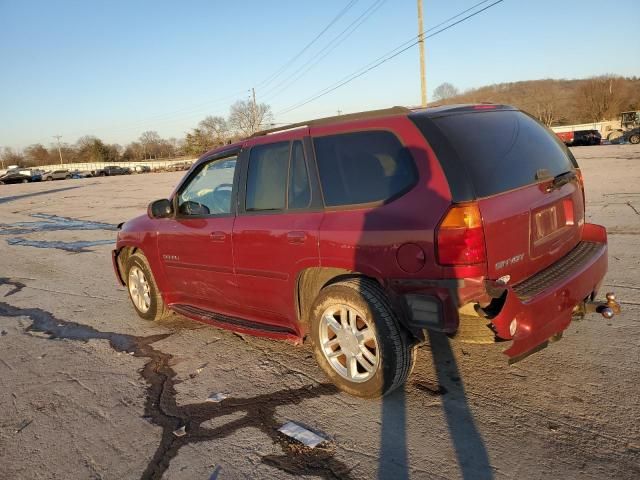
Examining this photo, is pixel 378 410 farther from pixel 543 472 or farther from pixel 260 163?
pixel 260 163

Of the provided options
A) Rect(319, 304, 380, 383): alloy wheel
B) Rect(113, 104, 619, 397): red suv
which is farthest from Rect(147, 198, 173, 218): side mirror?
Rect(319, 304, 380, 383): alloy wheel

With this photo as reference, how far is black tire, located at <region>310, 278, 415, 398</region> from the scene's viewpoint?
10.0 feet

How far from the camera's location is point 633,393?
10.0 feet

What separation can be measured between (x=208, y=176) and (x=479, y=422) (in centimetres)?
311

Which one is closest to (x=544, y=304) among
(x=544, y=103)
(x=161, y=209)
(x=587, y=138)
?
(x=161, y=209)

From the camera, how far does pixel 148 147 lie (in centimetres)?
12744

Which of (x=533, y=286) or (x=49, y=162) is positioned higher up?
(x=49, y=162)

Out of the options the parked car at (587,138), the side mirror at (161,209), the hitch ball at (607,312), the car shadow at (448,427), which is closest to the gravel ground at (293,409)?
the car shadow at (448,427)

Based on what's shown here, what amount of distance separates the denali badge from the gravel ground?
0.93m

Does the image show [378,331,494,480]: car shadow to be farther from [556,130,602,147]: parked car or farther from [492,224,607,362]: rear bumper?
[556,130,602,147]: parked car

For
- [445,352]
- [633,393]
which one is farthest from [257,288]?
[633,393]

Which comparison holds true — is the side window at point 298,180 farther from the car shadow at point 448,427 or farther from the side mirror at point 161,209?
the side mirror at point 161,209

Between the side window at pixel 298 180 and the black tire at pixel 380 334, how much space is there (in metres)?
0.68

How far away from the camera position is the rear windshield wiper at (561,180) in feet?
10.7
